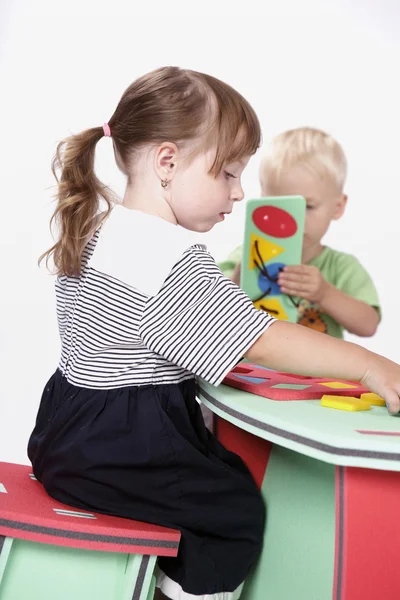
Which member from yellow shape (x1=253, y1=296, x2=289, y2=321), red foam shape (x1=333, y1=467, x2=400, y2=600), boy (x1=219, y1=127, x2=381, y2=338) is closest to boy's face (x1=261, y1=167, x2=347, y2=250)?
boy (x1=219, y1=127, x2=381, y2=338)

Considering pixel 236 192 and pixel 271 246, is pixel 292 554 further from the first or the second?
pixel 271 246

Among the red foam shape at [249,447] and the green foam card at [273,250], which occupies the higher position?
the green foam card at [273,250]

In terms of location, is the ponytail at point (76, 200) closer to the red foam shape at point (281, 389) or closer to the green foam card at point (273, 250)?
the red foam shape at point (281, 389)

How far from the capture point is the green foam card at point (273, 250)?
1.51 metres

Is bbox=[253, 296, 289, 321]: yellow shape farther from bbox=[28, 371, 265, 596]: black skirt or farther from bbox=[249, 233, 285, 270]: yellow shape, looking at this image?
bbox=[28, 371, 265, 596]: black skirt

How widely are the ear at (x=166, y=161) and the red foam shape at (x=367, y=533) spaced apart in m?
0.47

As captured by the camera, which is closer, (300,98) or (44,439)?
(44,439)

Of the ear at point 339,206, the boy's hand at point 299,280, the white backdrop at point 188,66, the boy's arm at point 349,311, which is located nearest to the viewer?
the boy's hand at point 299,280

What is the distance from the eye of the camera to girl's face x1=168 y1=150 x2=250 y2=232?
1.11 metres

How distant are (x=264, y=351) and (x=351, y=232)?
189 centimetres

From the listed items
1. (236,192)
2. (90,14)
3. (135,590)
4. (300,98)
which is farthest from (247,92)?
(135,590)

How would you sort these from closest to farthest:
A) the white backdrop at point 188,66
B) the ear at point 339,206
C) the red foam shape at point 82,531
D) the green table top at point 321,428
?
the green table top at point 321,428
the red foam shape at point 82,531
the ear at point 339,206
the white backdrop at point 188,66

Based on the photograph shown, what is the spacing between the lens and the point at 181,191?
111 cm

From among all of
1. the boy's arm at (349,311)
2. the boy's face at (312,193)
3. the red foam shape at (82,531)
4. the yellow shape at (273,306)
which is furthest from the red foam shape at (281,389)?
the boy's face at (312,193)
